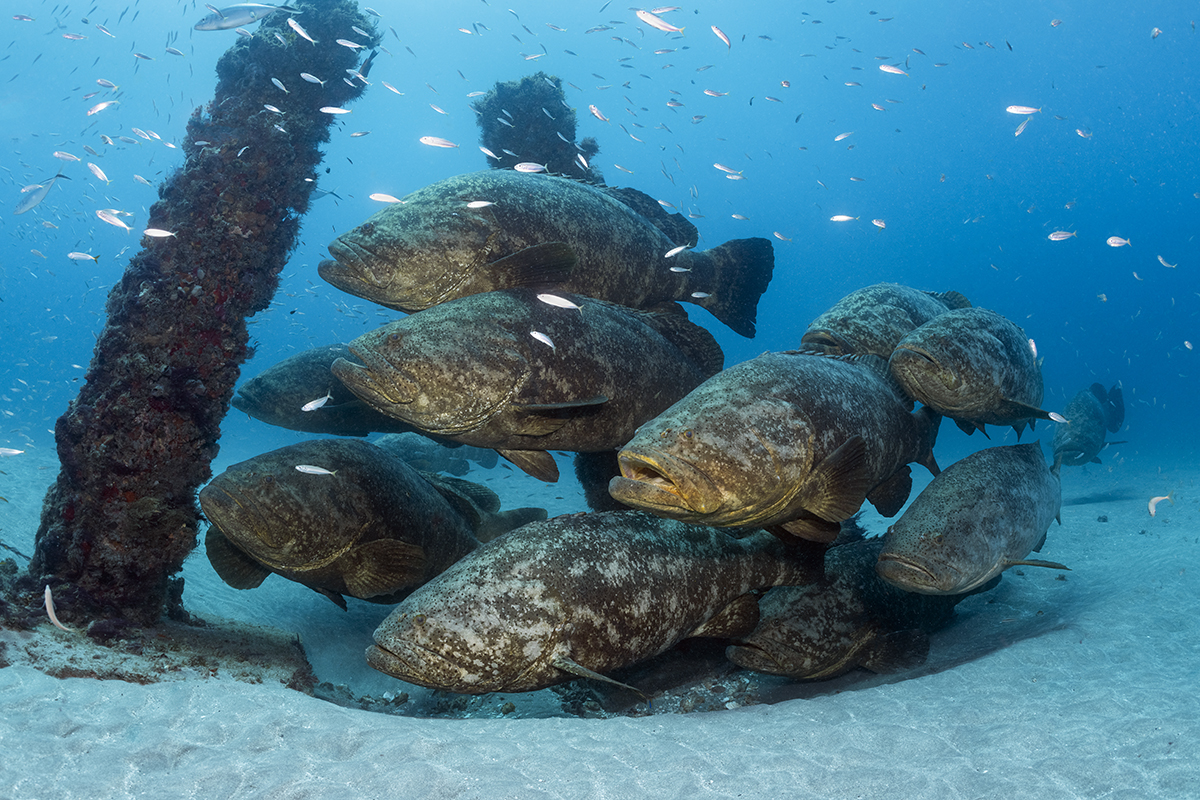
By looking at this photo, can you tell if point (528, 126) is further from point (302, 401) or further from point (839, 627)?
point (839, 627)

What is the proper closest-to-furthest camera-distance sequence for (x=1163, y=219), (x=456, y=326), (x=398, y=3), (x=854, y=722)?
(x=854, y=722)
(x=456, y=326)
(x=398, y=3)
(x=1163, y=219)

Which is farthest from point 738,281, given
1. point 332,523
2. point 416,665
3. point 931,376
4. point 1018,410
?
point 416,665

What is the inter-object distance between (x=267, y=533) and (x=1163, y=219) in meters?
145

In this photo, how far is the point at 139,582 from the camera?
472cm

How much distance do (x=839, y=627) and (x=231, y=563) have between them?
17.4ft

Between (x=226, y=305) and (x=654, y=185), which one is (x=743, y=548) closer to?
(x=226, y=305)

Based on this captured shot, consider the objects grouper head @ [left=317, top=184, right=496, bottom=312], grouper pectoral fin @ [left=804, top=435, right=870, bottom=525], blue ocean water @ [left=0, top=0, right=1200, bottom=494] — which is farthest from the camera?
blue ocean water @ [left=0, top=0, right=1200, bottom=494]

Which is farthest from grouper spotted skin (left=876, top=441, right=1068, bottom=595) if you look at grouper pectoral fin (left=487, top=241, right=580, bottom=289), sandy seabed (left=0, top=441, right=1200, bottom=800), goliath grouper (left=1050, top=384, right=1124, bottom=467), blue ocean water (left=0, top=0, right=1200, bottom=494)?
blue ocean water (left=0, top=0, right=1200, bottom=494)

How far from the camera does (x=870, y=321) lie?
590cm

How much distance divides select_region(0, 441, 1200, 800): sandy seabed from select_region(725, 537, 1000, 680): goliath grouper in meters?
0.19

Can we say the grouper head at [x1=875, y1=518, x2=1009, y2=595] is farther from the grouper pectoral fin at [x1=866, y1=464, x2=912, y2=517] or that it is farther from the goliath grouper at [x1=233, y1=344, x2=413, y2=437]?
the goliath grouper at [x1=233, y1=344, x2=413, y2=437]

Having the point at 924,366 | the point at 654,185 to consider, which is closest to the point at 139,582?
the point at 924,366

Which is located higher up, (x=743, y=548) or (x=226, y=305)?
(x=226, y=305)

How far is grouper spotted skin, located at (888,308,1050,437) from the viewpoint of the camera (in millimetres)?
4648
